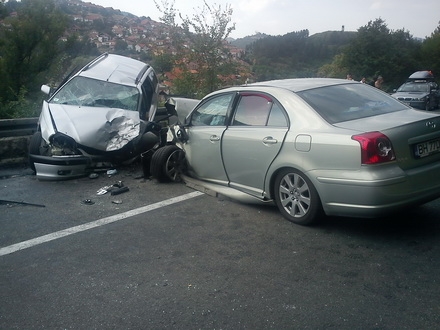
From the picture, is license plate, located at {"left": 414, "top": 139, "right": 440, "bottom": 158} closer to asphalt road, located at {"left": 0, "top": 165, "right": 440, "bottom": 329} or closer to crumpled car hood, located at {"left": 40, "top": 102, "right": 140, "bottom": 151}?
asphalt road, located at {"left": 0, "top": 165, "right": 440, "bottom": 329}

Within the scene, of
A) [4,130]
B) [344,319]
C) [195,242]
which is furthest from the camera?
[4,130]

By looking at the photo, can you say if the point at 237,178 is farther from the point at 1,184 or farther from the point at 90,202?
the point at 1,184

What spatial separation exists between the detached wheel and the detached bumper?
3.88 feet

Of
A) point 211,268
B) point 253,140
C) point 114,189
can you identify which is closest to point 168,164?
point 114,189

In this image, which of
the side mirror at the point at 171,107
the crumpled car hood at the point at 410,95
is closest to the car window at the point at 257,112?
the side mirror at the point at 171,107

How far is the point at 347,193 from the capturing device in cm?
475

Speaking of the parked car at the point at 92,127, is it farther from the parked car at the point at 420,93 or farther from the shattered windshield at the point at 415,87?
the shattered windshield at the point at 415,87

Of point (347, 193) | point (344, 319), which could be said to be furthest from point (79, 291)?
point (347, 193)

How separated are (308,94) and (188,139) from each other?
6.88 ft

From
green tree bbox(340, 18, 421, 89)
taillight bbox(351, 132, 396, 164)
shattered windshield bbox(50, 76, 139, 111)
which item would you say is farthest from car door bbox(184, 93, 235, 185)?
green tree bbox(340, 18, 421, 89)

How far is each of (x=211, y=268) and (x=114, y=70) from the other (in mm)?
6165

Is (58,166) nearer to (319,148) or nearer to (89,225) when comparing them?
(89,225)

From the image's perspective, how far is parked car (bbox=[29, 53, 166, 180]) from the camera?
25.1 ft

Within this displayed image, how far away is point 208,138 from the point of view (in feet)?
21.4
